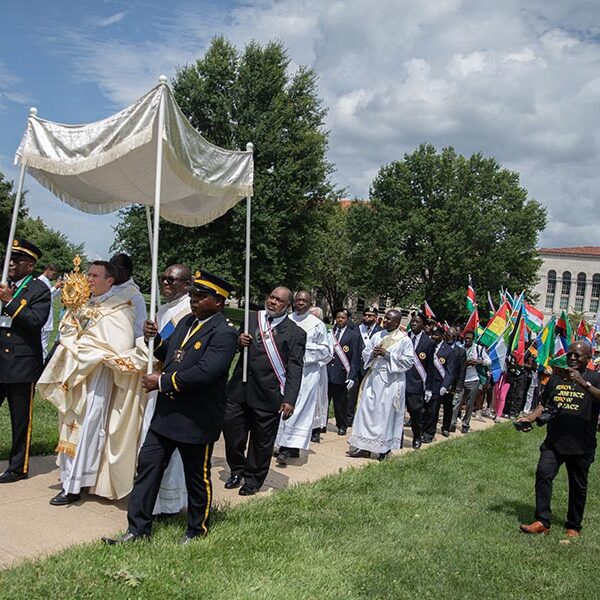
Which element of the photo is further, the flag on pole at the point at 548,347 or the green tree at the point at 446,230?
the green tree at the point at 446,230

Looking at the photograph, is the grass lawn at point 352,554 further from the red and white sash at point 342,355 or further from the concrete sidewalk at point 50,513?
the red and white sash at point 342,355

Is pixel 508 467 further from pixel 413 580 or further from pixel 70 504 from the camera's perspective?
pixel 70 504

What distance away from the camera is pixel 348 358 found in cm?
1141

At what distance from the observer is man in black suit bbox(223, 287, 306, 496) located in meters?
6.72

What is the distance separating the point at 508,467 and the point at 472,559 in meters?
4.58

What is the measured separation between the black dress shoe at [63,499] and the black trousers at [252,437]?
5.47 feet

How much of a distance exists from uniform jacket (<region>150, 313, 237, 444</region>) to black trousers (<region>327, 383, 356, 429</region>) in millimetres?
6451

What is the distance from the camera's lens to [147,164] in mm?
6578

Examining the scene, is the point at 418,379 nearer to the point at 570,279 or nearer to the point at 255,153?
the point at 255,153

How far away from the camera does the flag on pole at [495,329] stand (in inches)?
545

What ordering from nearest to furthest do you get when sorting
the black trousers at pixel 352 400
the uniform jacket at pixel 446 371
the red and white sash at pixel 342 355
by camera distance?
the red and white sash at pixel 342 355 < the uniform jacket at pixel 446 371 < the black trousers at pixel 352 400

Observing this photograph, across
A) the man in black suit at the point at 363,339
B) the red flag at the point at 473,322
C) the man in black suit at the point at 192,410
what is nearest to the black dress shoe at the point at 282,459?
the man in black suit at the point at 192,410

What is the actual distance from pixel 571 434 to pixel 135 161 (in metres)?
4.96

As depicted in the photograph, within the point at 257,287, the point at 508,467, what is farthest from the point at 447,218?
the point at 508,467
